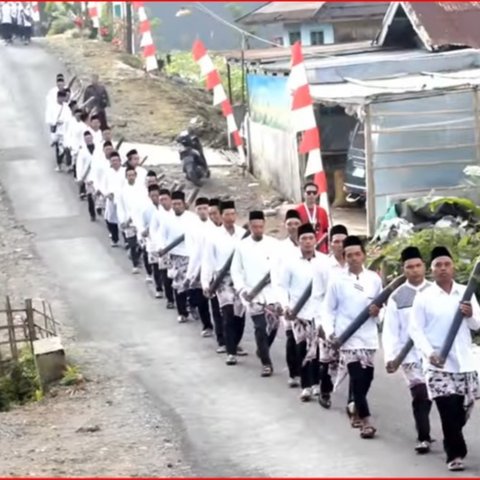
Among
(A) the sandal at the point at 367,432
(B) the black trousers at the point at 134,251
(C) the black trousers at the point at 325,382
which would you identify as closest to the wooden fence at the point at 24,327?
(B) the black trousers at the point at 134,251

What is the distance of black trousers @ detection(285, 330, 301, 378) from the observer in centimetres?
1250

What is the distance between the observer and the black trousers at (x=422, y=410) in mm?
10281

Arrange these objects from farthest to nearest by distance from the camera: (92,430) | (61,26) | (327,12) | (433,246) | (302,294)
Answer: (61,26) → (327,12) → (433,246) → (302,294) → (92,430)

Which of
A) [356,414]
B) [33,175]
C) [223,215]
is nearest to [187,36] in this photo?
[33,175]

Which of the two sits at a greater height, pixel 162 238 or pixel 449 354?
pixel 162 238

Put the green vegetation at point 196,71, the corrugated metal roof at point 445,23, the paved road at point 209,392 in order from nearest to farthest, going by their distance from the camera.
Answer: the paved road at point 209,392 < the corrugated metal roof at point 445,23 < the green vegetation at point 196,71

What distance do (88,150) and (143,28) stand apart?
8.38 meters

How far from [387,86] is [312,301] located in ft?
29.9

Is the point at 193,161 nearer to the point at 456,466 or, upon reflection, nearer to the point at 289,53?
the point at 289,53

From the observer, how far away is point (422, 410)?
33.8 feet

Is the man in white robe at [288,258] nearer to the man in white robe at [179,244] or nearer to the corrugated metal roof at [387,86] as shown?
the man in white robe at [179,244]

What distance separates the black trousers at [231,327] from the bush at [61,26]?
31.4 meters

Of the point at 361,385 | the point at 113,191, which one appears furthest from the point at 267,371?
the point at 113,191

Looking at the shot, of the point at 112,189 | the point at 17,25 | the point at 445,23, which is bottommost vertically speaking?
the point at 112,189
